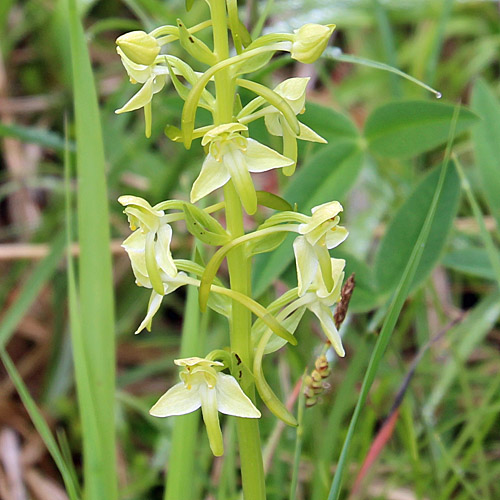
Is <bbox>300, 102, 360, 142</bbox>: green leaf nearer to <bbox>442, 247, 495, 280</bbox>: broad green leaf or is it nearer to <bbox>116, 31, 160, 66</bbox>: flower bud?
<bbox>442, 247, 495, 280</bbox>: broad green leaf

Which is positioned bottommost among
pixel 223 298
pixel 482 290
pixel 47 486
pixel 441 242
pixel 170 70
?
pixel 47 486

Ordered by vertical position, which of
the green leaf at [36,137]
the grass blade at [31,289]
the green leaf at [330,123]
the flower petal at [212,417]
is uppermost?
the green leaf at [330,123]

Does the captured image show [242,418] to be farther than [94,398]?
No

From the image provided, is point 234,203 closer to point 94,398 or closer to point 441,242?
point 94,398

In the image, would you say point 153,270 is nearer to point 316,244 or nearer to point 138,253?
point 138,253

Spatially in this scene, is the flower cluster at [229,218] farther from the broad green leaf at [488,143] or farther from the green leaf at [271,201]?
the broad green leaf at [488,143]

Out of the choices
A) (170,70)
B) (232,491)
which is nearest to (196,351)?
(232,491)

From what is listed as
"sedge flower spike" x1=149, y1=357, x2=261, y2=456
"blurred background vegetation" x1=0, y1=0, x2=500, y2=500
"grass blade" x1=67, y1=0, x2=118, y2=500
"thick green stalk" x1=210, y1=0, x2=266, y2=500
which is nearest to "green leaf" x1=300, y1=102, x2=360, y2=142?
"blurred background vegetation" x1=0, y1=0, x2=500, y2=500

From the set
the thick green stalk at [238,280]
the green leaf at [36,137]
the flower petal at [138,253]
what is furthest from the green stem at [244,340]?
the green leaf at [36,137]
